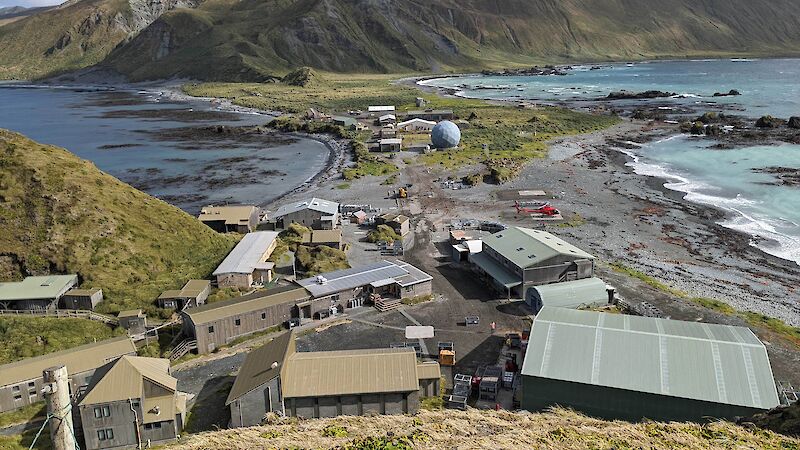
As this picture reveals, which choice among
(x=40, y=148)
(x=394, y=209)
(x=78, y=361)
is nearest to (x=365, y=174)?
(x=394, y=209)

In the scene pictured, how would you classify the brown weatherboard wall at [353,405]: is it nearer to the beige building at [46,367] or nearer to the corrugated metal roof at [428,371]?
the corrugated metal roof at [428,371]

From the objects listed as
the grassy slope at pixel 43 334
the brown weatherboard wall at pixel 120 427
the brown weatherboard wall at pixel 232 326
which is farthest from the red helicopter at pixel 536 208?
the brown weatherboard wall at pixel 120 427

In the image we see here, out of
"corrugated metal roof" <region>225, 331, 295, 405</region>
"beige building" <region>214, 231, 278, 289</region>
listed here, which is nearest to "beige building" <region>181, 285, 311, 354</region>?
"beige building" <region>214, 231, 278, 289</region>

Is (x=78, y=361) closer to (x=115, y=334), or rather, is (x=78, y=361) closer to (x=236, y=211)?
(x=115, y=334)

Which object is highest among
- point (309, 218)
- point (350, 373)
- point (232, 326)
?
point (309, 218)

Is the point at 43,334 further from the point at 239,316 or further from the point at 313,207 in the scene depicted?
the point at 313,207

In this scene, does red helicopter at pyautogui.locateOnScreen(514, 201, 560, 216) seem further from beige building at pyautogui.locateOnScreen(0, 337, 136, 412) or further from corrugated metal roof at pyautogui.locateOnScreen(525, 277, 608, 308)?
beige building at pyautogui.locateOnScreen(0, 337, 136, 412)

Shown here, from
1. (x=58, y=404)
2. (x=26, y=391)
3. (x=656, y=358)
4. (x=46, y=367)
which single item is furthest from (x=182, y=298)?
(x=656, y=358)
